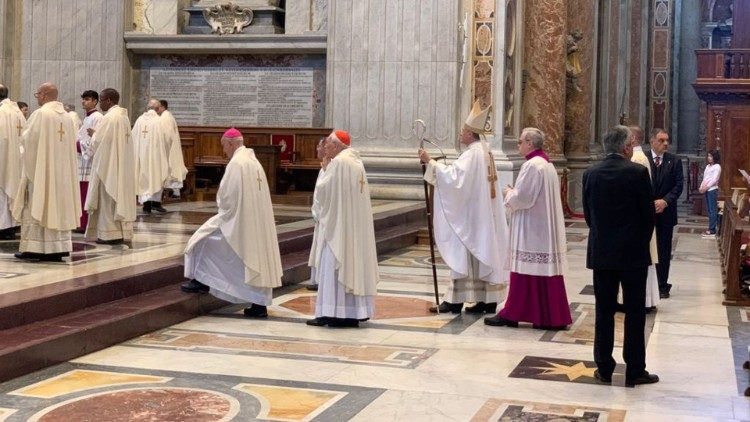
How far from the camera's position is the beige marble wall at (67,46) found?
64.2 ft

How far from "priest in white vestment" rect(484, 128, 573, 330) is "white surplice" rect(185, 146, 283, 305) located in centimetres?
190

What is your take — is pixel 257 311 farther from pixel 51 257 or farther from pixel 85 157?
pixel 85 157

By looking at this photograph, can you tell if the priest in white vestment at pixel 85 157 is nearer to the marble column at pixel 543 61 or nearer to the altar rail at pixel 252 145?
the altar rail at pixel 252 145

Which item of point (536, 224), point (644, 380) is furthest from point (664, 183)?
point (644, 380)

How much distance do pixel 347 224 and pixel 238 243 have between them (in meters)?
0.86

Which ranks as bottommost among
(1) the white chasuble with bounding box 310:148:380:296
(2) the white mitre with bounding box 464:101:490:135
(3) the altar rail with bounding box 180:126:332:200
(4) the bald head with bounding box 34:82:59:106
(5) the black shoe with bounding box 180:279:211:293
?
(5) the black shoe with bounding box 180:279:211:293

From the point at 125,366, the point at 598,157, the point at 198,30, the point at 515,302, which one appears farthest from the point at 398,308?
the point at 598,157

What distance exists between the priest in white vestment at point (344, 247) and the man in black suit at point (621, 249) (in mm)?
2277

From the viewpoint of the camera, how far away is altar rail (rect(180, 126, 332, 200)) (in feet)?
59.5

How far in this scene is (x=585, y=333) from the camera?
8.70m

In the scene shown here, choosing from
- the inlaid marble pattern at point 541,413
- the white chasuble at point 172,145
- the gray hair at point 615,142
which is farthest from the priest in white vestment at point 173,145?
the inlaid marble pattern at point 541,413

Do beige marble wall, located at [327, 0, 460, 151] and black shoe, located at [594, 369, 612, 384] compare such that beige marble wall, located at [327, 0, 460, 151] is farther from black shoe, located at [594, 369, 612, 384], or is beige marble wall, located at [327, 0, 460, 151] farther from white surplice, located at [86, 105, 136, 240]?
black shoe, located at [594, 369, 612, 384]

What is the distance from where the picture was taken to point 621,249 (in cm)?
671

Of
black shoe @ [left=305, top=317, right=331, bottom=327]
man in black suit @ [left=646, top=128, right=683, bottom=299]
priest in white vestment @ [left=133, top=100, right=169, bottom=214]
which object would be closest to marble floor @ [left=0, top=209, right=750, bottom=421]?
black shoe @ [left=305, top=317, right=331, bottom=327]
